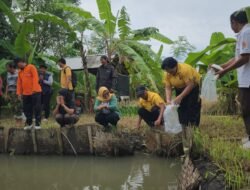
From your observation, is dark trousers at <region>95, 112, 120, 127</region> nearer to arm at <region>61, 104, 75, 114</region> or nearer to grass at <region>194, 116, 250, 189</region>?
arm at <region>61, 104, 75, 114</region>

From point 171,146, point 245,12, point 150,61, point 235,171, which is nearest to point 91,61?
point 150,61

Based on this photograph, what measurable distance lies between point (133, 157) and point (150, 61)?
14.9ft

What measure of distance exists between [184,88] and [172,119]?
0.52m

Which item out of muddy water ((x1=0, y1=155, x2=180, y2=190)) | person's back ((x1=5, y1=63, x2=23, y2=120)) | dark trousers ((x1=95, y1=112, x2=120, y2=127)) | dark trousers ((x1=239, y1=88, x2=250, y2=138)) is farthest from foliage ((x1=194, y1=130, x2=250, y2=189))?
person's back ((x1=5, y1=63, x2=23, y2=120))

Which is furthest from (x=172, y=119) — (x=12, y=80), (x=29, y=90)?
(x=12, y=80)

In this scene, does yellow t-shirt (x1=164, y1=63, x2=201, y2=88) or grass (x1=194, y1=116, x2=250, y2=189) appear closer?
grass (x1=194, y1=116, x2=250, y2=189)

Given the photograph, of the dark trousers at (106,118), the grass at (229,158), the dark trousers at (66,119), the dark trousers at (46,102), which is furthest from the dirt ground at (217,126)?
the grass at (229,158)

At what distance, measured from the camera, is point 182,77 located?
6.68m

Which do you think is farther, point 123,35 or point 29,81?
point 123,35

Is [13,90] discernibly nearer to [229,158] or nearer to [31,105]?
[31,105]

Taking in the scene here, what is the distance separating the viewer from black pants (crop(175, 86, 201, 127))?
268 inches

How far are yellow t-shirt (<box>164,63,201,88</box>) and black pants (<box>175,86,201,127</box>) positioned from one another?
14cm

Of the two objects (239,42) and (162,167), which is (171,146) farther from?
(239,42)

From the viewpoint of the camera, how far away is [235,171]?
367 centimetres
